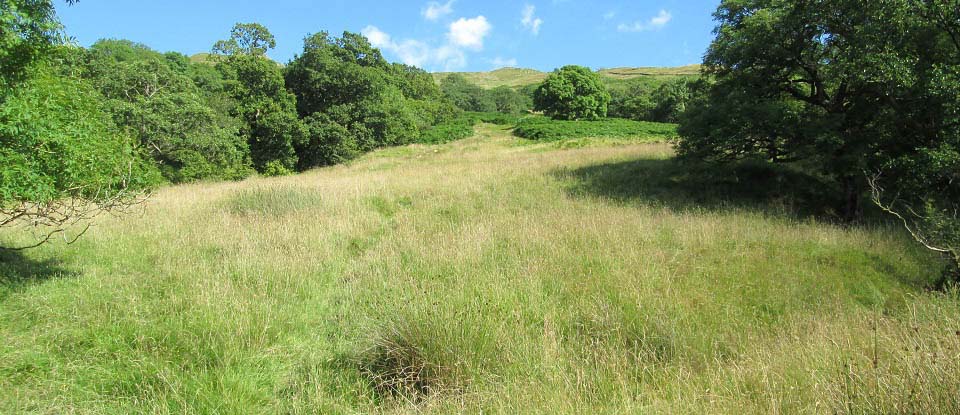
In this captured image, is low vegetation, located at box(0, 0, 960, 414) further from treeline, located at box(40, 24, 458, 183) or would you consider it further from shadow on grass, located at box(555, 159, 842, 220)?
treeline, located at box(40, 24, 458, 183)

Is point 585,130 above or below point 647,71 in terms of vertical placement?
below

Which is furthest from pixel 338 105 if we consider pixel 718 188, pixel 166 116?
pixel 718 188

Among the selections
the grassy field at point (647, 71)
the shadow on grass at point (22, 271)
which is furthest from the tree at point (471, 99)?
the shadow on grass at point (22, 271)

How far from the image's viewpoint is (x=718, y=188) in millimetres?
12211

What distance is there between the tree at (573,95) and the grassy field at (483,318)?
A: 5394 cm

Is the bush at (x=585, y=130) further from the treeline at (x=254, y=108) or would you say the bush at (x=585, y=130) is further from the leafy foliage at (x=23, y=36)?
the leafy foliage at (x=23, y=36)

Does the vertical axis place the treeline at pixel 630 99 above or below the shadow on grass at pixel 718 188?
above

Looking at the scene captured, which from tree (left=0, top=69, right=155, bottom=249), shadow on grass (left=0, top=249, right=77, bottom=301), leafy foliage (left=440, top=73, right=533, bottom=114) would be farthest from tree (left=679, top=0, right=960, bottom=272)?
leafy foliage (left=440, top=73, right=533, bottom=114)

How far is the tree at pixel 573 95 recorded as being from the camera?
198 feet

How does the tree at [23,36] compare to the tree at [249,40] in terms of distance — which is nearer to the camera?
the tree at [23,36]

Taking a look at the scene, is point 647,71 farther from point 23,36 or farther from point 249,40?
point 23,36

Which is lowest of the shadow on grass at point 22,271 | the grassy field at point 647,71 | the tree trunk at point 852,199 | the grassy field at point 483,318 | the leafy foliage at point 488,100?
the tree trunk at point 852,199

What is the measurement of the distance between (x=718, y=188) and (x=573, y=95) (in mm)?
51324

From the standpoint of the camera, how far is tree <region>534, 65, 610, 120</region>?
60.5 metres
